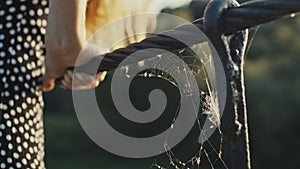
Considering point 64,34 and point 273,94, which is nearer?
point 64,34

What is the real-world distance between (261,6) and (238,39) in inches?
2.8

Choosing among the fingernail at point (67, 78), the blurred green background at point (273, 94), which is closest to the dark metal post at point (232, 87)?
the fingernail at point (67, 78)

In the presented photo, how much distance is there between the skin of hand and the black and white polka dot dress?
0.03 metres

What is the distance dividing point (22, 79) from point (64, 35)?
0.12 meters

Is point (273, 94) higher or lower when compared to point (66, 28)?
lower

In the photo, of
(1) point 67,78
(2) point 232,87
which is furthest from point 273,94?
(2) point 232,87

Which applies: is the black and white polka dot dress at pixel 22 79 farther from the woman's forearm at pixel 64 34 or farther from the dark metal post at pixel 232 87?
the dark metal post at pixel 232 87

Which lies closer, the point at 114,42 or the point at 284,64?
the point at 114,42

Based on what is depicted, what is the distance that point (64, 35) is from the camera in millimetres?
1523

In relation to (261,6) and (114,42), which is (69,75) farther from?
(261,6)

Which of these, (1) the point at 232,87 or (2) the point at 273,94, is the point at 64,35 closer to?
(1) the point at 232,87

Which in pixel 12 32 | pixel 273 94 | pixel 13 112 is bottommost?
pixel 273 94

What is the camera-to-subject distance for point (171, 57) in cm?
137

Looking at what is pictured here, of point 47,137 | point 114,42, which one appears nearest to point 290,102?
point 47,137
